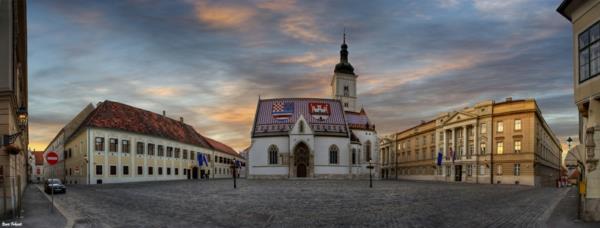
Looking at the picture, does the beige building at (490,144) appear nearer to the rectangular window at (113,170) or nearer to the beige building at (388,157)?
the beige building at (388,157)

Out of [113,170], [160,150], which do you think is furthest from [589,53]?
[160,150]

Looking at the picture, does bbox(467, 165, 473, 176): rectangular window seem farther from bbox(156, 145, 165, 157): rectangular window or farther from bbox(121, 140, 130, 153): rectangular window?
bbox(121, 140, 130, 153): rectangular window

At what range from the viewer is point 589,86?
1558 cm

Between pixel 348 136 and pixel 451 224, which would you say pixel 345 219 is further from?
pixel 348 136

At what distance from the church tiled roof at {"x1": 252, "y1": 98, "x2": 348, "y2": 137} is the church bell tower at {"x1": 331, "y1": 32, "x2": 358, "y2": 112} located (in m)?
17.9

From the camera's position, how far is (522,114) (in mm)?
59875

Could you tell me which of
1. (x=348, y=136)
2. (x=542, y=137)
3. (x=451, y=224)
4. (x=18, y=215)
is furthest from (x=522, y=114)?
(x=18, y=215)

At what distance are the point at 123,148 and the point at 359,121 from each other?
5322cm

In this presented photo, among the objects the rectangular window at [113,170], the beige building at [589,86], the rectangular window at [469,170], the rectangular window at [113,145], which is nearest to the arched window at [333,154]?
the rectangular window at [469,170]

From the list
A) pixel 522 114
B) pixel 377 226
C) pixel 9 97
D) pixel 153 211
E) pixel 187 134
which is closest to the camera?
pixel 377 226

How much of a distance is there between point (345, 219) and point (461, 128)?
59936 mm

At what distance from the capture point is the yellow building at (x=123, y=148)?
2096 inches

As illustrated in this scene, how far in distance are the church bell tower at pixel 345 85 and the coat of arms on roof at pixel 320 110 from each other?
19.7 metres

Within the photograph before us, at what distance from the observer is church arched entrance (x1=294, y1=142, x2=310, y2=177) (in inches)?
3233
